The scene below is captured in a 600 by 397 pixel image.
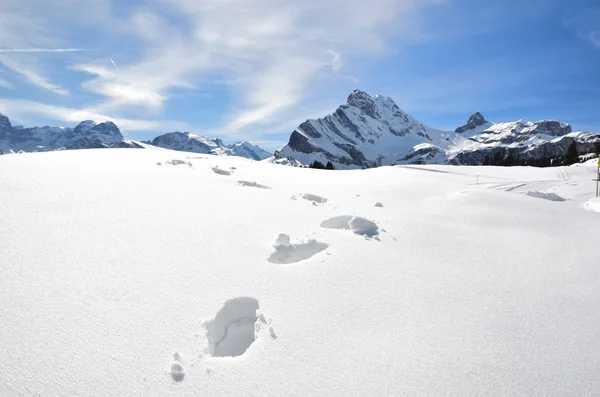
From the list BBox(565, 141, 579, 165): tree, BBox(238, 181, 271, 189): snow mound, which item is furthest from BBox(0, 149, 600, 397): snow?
BBox(565, 141, 579, 165): tree

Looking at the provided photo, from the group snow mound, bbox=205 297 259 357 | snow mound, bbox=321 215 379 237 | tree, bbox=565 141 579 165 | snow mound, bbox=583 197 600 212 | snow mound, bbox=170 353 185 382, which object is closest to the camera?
snow mound, bbox=170 353 185 382

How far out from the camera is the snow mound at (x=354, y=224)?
21.4 ft

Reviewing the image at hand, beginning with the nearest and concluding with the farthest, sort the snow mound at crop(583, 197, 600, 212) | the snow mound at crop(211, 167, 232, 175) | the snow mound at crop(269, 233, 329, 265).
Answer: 1. the snow mound at crop(269, 233, 329, 265)
2. the snow mound at crop(583, 197, 600, 212)
3. the snow mound at crop(211, 167, 232, 175)

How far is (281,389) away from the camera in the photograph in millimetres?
2754

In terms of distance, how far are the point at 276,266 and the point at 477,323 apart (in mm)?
2708

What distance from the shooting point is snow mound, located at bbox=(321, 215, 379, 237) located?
6.53 meters

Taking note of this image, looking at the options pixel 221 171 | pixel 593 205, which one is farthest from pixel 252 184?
pixel 593 205

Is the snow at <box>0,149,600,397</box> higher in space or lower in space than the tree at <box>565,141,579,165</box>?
lower

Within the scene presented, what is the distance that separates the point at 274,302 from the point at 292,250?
165 centimetres

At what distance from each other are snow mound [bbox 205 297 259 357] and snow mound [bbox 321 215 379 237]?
3.21 meters

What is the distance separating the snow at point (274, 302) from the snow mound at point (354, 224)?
0.25 feet

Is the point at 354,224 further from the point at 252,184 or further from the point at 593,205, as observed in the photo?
the point at 593,205

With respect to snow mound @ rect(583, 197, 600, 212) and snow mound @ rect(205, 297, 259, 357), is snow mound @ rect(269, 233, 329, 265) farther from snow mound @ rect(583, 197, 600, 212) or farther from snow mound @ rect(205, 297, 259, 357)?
snow mound @ rect(583, 197, 600, 212)

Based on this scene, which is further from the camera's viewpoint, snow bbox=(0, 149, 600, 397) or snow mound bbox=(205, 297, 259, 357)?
snow mound bbox=(205, 297, 259, 357)
